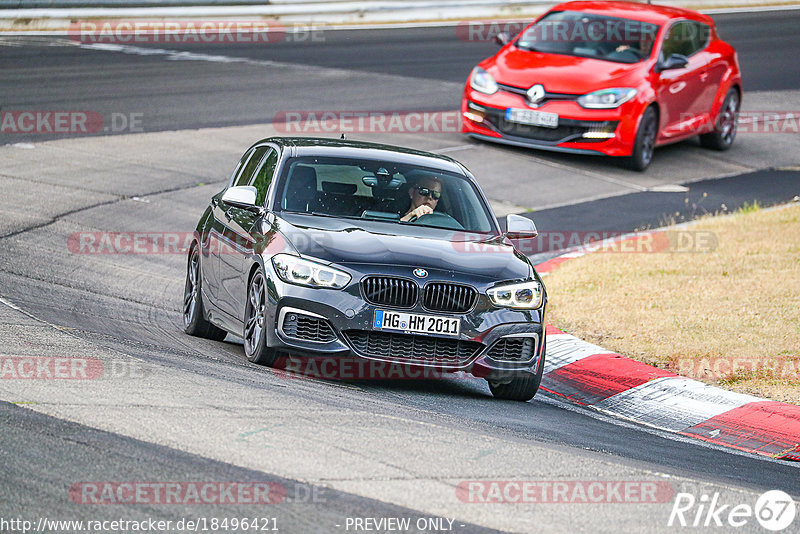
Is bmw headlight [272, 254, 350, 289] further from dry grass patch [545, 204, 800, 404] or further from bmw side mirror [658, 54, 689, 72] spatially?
bmw side mirror [658, 54, 689, 72]

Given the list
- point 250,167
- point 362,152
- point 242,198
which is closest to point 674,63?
point 250,167

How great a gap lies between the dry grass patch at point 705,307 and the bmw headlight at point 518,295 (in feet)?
5.24

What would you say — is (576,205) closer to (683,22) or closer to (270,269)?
(683,22)

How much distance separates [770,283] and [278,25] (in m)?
19.5

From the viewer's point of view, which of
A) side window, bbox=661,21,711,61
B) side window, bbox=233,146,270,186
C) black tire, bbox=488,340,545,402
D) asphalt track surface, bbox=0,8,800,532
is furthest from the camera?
side window, bbox=661,21,711,61

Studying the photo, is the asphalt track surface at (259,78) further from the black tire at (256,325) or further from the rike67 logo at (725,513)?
the rike67 logo at (725,513)

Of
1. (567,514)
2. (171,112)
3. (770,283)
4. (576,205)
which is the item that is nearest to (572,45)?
(576,205)

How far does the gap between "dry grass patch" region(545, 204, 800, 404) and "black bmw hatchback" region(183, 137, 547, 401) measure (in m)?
1.64

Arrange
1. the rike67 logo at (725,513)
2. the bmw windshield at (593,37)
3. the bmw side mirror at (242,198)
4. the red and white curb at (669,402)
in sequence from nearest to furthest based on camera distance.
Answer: the rike67 logo at (725,513) < the red and white curb at (669,402) < the bmw side mirror at (242,198) < the bmw windshield at (593,37)

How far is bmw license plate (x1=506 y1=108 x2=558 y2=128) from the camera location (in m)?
17.8

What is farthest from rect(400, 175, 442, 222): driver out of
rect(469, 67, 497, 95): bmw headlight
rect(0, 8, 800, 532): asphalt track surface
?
rect(469, 67, 497, 95): bmw headlight

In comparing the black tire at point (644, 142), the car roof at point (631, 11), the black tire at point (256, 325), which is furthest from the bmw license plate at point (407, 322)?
the car roof at point (631, 11)

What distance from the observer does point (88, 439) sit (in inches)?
229

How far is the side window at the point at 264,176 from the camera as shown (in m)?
9.44
